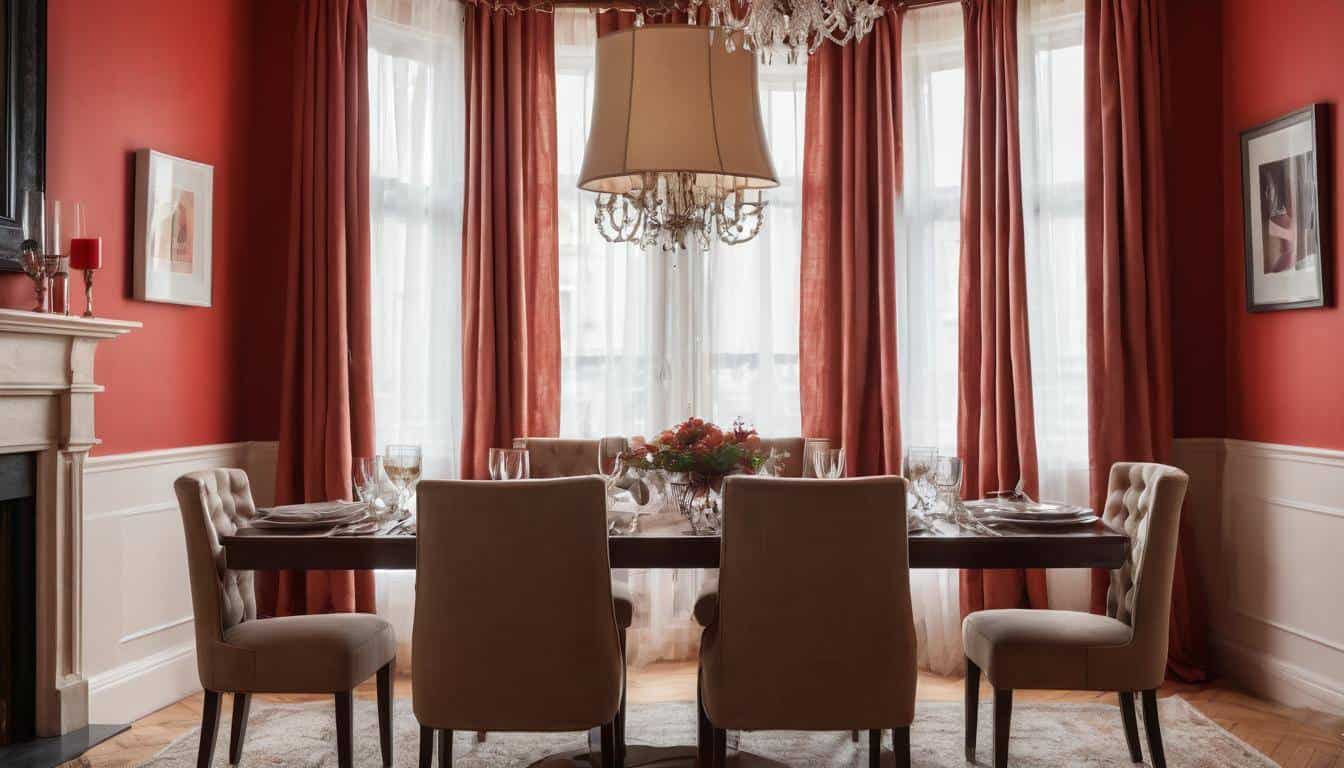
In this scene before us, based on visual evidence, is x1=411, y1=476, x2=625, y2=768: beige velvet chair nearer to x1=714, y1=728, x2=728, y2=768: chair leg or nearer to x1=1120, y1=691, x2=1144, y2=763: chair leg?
x1=714, y1=728, x2=728, y2=768: chair leg

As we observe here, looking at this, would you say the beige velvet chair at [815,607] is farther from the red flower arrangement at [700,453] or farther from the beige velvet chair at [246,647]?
the beige velvet chair at [246,647]

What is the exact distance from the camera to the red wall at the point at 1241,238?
11.2ft

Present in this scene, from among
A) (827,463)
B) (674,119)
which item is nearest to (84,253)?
(674,119)

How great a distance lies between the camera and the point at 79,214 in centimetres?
324

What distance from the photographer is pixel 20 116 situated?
9.87 feet

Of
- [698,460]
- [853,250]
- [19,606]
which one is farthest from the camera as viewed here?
[853,250]

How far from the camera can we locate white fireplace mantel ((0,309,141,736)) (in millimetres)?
3033

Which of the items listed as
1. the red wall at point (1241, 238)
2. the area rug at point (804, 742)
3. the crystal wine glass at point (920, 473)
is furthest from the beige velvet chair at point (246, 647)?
the red wall at point (1241, 238)

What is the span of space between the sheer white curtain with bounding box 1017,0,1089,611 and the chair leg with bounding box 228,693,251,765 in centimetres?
318

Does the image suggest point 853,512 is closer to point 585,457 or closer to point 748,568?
point 748,568

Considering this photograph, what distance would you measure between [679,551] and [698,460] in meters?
0.33

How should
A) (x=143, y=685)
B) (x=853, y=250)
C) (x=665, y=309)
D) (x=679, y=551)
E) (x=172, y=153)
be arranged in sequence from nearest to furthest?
(x=679, y=551)
(x=143, y=685)
(x=172, y=153)
(x=853, y=250)
(x=665, y=309)

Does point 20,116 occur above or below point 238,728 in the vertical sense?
above

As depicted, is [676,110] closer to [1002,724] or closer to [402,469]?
[402,469]
